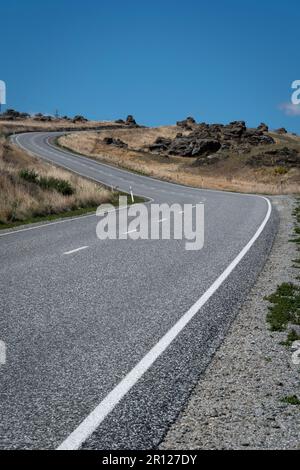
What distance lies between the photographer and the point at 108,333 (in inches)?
224

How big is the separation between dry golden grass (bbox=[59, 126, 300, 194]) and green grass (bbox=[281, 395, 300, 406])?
122ft

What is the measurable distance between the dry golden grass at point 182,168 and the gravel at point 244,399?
35.8 m

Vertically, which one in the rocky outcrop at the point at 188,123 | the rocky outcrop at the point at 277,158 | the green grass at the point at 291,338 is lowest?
the green grass at the point at 291,338

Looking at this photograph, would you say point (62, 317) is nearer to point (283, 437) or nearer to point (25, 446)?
point (25, 446)

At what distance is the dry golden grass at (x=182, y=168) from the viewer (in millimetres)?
48625

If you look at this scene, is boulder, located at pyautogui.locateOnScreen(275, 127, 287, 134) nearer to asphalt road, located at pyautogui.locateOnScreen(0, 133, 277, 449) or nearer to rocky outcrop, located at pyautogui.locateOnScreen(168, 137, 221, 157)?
rocky outcrop, located at pyautogui.locateOnScreen(168, 137, 221, 157)

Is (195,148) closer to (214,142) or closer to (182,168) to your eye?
(214,142)

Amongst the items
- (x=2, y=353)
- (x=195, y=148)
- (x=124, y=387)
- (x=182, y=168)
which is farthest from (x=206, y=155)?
(x=124, y=387)

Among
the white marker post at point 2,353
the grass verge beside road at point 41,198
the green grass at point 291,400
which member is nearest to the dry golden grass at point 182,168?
the grass verge beside road at point 41,198

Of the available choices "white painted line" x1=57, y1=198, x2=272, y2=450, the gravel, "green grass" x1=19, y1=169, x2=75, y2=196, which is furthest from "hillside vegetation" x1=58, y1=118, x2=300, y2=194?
the gravel

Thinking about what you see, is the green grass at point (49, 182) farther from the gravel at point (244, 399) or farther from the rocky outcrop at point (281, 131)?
the rocky outcrop at point (281, 131)

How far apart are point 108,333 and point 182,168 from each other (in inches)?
2591

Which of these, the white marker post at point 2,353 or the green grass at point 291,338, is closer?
the white marker post at point 2,353
